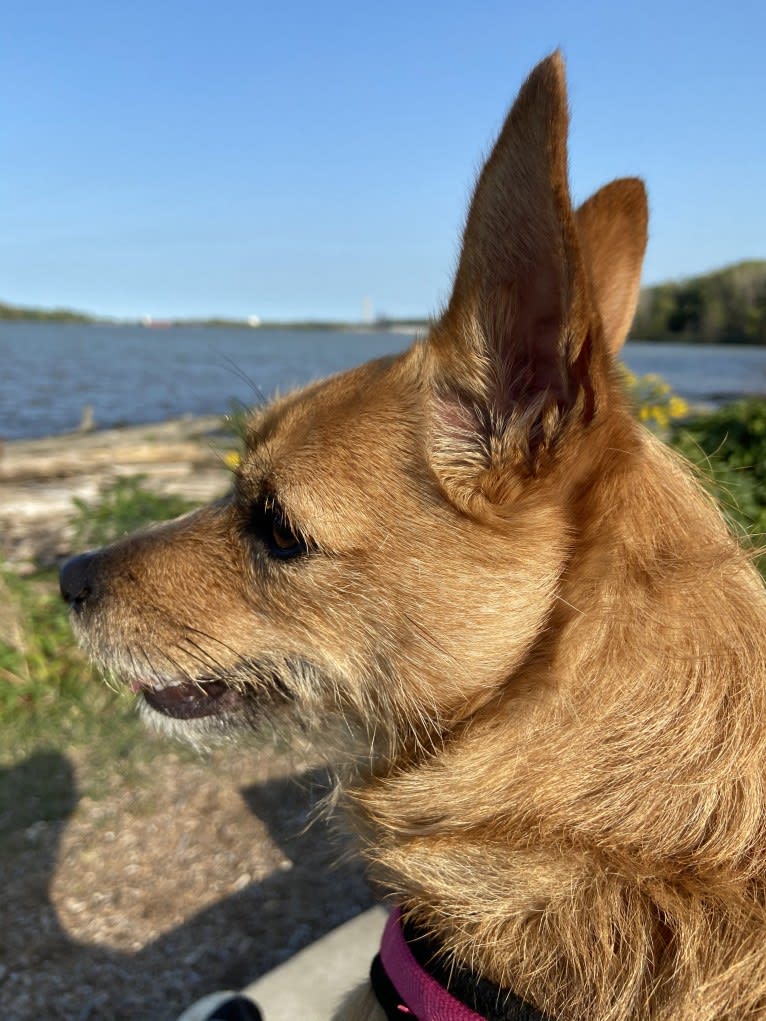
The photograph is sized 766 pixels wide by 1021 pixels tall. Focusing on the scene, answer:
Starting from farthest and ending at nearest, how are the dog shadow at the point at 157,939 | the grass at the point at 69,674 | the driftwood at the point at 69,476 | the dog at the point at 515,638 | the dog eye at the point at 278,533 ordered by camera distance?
the driftwood at the point at 69,476, the grass at the point at 69,674, the dog shadow at the point at 157,939, the dog eye at the point at 278,533, the dog at the point at 515,638

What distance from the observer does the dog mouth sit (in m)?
2.18

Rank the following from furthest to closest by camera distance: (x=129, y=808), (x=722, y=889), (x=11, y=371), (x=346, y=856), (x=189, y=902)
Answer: (x=11, y=371)
(x=129, y=808)
(x=189, y=902)
(x=346, y=856)
(x=722, y=889)

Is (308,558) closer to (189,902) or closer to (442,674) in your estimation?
(442,674)

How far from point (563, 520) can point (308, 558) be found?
2.06ft

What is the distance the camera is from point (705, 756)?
154 centimetres

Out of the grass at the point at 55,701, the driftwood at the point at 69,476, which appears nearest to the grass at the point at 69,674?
the grass at the point at 55,701

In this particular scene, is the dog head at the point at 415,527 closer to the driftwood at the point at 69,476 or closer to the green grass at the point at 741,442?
the driftwood at the point at 69,476

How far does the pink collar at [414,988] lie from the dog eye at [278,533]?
89 cm

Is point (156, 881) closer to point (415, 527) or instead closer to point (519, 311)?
point (415, 527)

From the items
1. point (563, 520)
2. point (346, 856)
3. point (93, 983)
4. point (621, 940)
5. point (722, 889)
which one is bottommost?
point (93, 983)

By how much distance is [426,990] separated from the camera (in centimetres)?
158

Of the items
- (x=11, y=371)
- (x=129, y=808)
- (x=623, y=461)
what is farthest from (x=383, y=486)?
(x=11, y=371)

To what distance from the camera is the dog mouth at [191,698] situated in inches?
86.0

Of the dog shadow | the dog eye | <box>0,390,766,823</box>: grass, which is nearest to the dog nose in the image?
the dog eye
